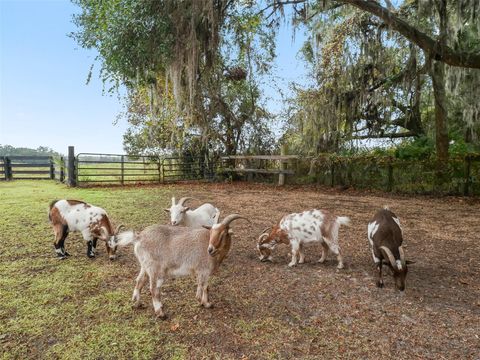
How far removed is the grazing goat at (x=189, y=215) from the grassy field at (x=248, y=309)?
728mm

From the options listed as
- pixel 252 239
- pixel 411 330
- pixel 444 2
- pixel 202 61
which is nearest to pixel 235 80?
pixel 202 61

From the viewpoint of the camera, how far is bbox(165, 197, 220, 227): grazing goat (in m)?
5.21

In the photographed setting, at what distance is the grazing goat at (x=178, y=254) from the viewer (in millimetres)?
3361

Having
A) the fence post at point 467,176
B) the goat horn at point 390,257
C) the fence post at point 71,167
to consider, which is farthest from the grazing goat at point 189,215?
the fence post at point 71,167

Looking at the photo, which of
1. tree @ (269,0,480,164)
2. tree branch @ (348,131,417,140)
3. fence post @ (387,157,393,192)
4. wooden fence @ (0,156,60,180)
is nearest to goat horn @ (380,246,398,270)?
tree @ (269,0,480,164)

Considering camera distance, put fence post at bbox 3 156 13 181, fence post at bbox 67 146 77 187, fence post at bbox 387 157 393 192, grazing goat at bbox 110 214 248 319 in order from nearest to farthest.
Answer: grazing goat at bbox 110 214 248 319 → fence post at bbox 387 157 393 192 → fence post at bbox 67 146 77 187 → fence post at bbox 3 156 13 181

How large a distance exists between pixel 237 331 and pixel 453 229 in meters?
6.17

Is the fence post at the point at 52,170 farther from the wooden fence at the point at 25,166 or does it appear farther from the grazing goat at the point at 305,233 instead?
the grazing goat at the point at 305,233

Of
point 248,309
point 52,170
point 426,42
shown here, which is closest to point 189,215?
point 248,309

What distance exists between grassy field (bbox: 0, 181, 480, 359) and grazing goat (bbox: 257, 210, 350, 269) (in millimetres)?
232

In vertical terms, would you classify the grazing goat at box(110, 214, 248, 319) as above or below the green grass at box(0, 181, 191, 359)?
above

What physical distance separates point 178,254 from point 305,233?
82.6 inches

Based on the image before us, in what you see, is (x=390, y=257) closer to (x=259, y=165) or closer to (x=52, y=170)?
(x=259, y=165)

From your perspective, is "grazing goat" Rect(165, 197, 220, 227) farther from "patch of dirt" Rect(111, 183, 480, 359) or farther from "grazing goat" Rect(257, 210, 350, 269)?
"grazing goat" Rect(257, 210, 350, 269)
